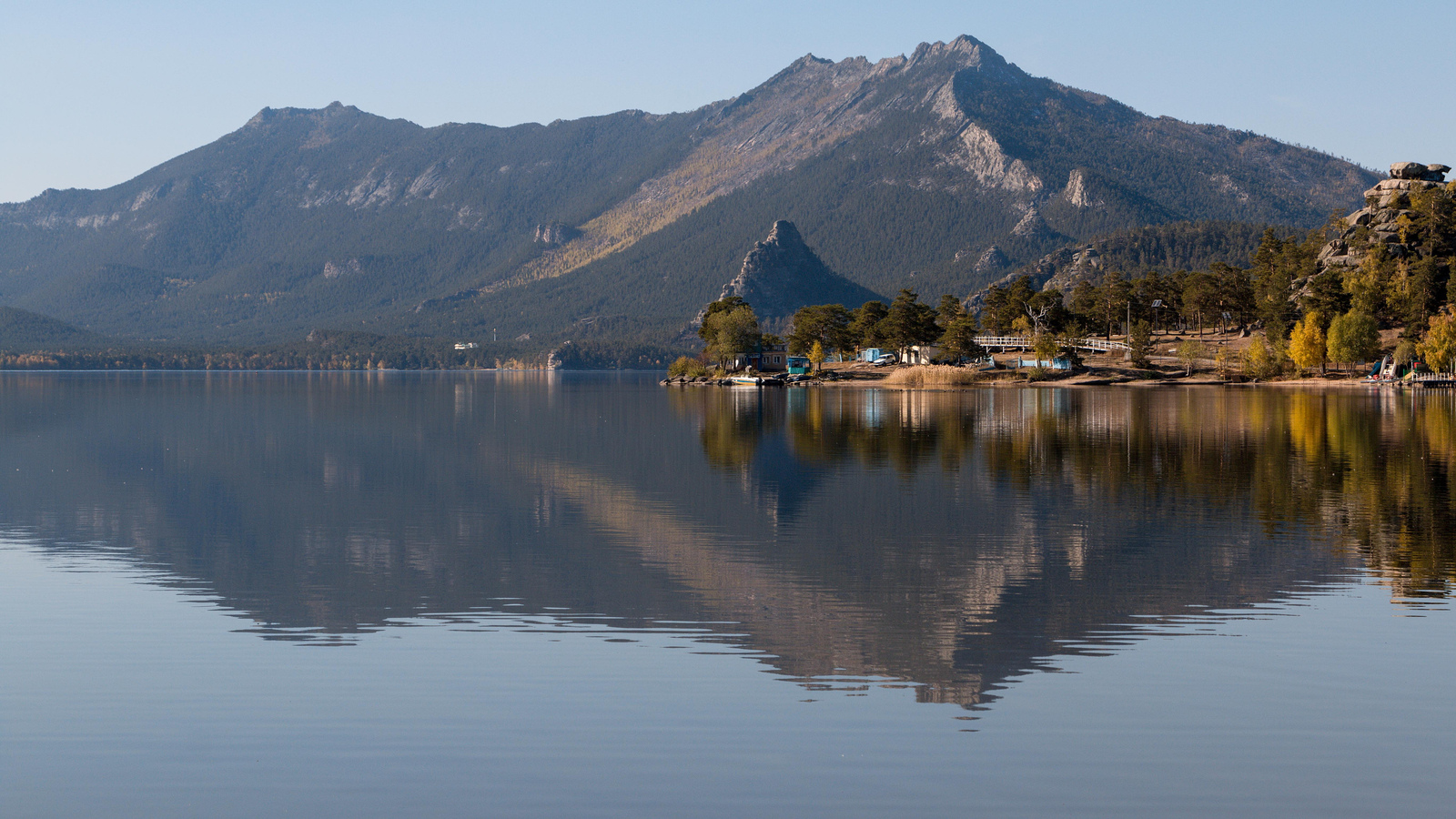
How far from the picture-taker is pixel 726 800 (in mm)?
13312

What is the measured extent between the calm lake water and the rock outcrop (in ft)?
493

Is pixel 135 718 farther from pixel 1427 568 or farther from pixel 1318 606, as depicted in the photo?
pixel 1427 568

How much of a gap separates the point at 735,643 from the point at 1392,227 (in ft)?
643

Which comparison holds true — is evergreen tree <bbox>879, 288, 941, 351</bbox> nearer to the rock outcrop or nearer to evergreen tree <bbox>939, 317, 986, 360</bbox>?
evergreen tree <bbox>939, 317, 986, 360</bbox>

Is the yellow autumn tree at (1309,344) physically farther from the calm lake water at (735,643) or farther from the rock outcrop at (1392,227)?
the calm lake water at (735,643)

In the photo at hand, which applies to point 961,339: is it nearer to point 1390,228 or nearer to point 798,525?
point 1390,228

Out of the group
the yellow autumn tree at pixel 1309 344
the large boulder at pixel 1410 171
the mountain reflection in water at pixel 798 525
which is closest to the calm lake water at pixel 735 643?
the mountain reflection in water at pixel 798 525

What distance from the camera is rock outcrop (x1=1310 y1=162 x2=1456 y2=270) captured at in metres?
178

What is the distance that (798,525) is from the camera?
35000 millimetres

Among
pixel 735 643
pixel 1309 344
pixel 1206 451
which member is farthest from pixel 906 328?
pixel 735 643

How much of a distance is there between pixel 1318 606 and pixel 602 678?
14864 millimetres

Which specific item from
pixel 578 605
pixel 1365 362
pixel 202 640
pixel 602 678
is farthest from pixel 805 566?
pixel 1365 362

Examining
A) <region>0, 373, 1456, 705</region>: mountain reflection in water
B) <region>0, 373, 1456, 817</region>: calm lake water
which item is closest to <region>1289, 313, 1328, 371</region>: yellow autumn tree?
<region>0, 373, 1456, 705</region>: mountain reflection in water

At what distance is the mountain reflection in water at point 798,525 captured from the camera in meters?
22.7
